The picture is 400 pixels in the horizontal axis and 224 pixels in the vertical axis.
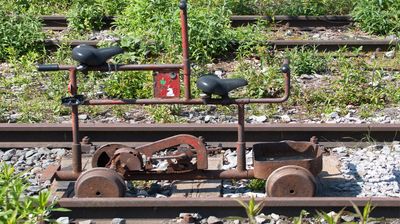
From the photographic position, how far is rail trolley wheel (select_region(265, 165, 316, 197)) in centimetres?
783

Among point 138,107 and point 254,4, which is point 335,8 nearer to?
point 254,4

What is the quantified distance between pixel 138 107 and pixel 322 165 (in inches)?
113

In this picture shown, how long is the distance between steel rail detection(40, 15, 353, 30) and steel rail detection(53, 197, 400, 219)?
608 centimetres

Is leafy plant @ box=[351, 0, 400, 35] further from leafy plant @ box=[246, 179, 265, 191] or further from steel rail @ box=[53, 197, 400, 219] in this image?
steel rail @ box=[53, 197, 400, 219]

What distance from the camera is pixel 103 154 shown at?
27.3 feet

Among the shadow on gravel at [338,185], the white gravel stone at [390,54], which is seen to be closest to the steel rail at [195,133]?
the shadow on gravel at [338,185]

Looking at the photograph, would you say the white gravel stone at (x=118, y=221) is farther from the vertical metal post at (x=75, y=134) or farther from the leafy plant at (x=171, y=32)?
the leafy plant at (x=171, y=32)

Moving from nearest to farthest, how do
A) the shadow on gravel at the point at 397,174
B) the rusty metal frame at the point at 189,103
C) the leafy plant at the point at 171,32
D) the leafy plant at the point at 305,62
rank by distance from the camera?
the rusty metal frame at the point at 189,103, the shadow on gravel at the point at 397,174, the leafy plant at the point at 305,62, the leafy plant at the point at 171,32

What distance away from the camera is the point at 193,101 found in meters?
8.02

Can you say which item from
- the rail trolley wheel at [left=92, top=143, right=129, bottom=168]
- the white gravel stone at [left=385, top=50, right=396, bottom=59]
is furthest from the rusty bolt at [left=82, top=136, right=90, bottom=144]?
the white gravel stone at [left=385, top=50, right=396, bottom=59]

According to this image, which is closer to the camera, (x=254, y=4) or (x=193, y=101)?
(x=193, y=101)

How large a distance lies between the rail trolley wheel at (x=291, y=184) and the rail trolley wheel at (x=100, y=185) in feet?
3.93

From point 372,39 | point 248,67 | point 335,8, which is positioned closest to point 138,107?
point 248,67

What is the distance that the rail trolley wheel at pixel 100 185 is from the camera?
311 inches
